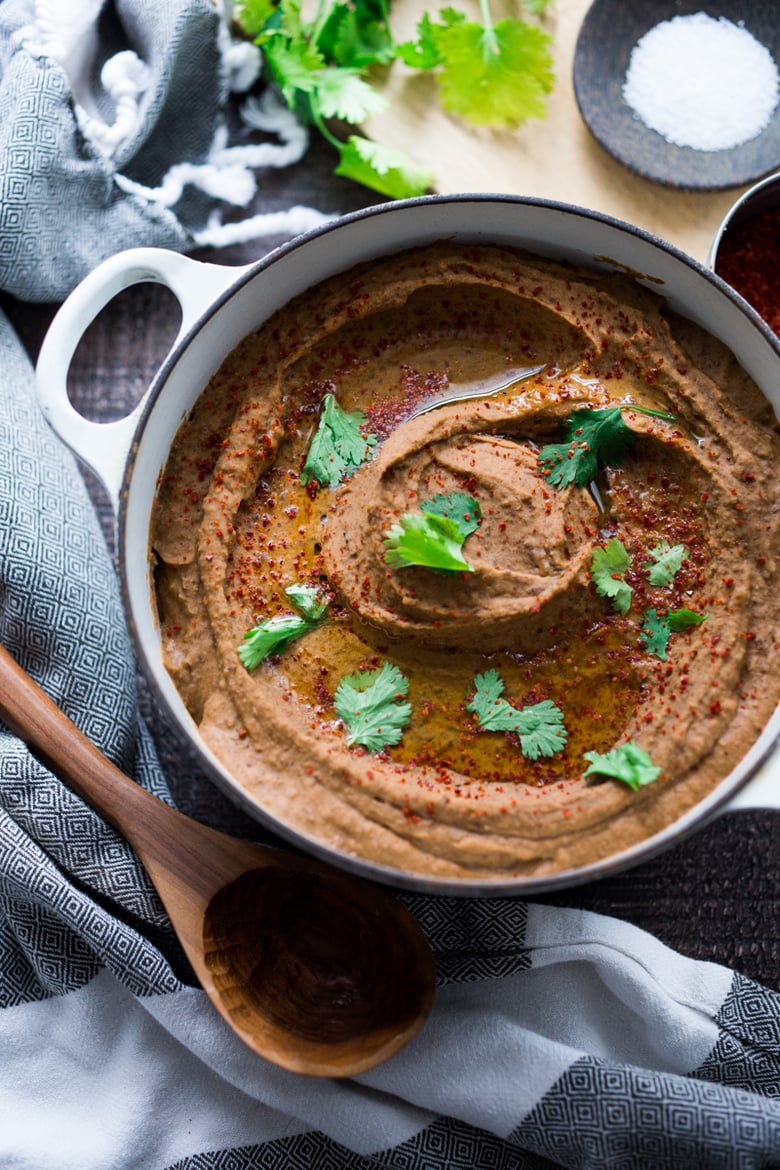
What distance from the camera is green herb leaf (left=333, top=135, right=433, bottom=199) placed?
354 centimetres

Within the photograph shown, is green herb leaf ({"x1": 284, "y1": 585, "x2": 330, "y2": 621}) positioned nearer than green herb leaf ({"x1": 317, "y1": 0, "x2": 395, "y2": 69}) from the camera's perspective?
Yes

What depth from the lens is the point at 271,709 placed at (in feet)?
9.89

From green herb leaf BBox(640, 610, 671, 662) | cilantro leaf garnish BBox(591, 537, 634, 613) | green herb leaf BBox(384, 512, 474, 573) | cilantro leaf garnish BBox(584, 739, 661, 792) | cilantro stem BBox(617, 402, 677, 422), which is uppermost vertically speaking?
cilantro stem BBox(617, 402, 677, 422)

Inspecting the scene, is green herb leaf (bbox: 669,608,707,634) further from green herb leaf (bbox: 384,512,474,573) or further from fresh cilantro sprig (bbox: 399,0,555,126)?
fresh cilantro sprig (bbox: 399,0,555,126)

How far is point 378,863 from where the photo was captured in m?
2.89

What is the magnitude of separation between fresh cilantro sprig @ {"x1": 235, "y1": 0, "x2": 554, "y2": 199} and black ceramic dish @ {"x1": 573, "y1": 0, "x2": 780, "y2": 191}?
16 cm

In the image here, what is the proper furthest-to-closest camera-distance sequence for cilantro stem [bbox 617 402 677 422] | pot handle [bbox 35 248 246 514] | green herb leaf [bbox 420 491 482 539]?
1. cilantro stem [bbox 617 402 677 422]
2. green herb leaf [bbox 420 491 482 539]
3. pot handle [bbox 35 248 246 514]

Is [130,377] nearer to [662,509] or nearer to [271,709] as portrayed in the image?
[271,709]

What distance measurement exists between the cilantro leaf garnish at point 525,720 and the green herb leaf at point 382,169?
1621 millimetres

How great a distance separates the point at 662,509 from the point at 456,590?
0.66 meters

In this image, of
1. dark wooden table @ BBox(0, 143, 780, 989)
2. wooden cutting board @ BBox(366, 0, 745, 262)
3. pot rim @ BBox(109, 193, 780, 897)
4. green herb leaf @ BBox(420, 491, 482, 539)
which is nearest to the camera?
pot rim @ BBox(109, 193, 780, 897)

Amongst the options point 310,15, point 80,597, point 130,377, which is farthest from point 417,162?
point 80,597

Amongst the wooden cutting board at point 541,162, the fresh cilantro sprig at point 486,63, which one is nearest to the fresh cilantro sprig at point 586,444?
the wooden cutting board at point 541,162

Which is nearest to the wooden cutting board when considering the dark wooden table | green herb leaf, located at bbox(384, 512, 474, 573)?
green herb leaf, located at bbox(384, 512, 474, 573)
